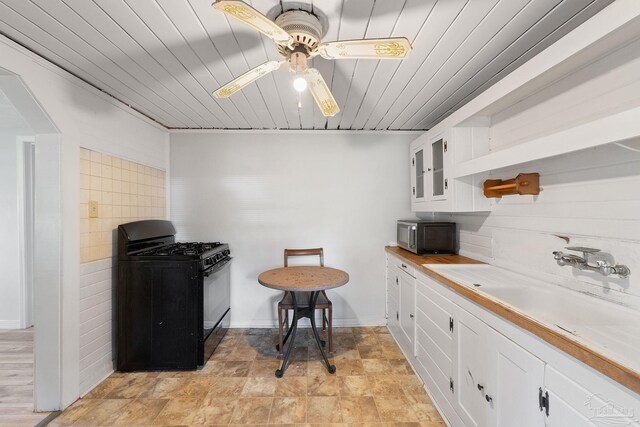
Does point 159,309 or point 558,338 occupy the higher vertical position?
point 558,338

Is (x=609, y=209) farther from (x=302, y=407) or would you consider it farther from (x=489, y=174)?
(x=302, y=407)

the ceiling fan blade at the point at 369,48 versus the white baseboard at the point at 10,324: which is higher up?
the ceiling fan blade at the point at 369,48

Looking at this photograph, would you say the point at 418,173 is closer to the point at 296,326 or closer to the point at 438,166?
the point at 438,166

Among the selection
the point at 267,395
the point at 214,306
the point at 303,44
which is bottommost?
the point at 267,395

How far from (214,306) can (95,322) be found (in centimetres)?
88

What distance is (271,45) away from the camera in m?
1.47

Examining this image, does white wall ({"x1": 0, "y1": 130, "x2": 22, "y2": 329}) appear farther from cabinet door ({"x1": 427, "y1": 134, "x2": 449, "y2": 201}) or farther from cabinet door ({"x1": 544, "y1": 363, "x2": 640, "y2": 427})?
cabinet door ({"x1": 544, "y1": 363, "x2": 640, "y2": 427})

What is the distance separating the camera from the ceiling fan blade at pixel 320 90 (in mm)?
1321

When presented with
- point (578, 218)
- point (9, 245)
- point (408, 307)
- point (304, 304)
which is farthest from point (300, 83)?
point (9, 245)

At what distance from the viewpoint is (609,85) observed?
1212 millimetres

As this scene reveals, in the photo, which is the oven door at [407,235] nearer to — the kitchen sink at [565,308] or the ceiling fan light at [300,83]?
the kitchen sink at [565,308]

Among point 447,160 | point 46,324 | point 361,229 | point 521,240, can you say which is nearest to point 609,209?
point 521,240

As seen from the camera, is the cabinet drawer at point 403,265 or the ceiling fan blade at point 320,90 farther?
the cabinet drawer at point 403,265

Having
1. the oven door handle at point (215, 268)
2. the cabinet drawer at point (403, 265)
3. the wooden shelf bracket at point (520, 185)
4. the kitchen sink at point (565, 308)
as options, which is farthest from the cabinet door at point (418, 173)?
the oven door handle at point (215, 268)
